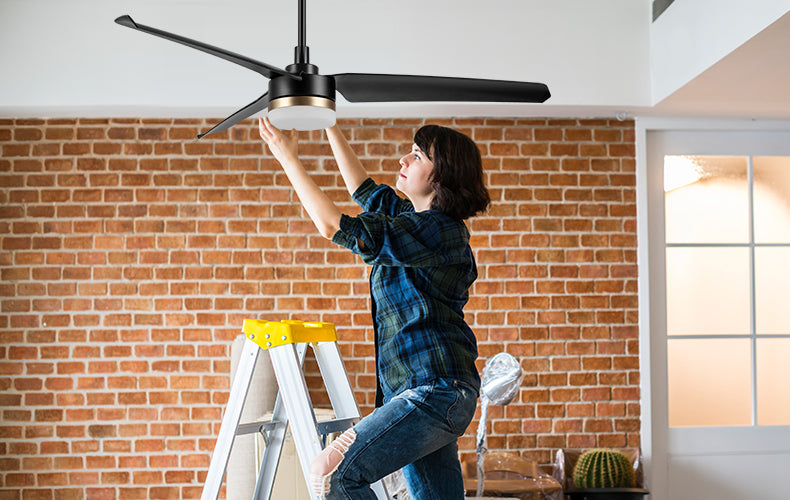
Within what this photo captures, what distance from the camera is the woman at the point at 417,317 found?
61.1 inches

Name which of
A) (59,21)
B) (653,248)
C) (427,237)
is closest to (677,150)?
(653,248)

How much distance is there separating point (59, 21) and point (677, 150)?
9.61 ft

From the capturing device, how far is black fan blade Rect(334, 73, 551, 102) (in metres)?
1.51

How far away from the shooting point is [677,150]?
3500 mm

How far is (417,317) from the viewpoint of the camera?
1.67m

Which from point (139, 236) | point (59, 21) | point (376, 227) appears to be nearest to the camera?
point (376, 227)

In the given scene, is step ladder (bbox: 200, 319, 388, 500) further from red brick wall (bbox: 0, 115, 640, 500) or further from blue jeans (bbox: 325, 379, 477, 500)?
red brick wall (bbox: 0, 115, 640, 500)

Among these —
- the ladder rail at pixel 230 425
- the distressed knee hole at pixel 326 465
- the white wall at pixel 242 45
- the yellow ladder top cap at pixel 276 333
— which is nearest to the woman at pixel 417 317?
the distressed knee hole at pixel 326 465

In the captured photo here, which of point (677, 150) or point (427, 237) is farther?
point (677, 150)

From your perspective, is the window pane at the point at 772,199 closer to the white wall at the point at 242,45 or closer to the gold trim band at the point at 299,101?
the white wall at the point at 242,45

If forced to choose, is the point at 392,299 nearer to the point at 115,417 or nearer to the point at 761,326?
the point at 115,417

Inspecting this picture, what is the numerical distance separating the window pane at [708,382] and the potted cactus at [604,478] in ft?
1.43

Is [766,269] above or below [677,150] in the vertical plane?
below

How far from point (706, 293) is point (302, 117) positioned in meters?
2.71
